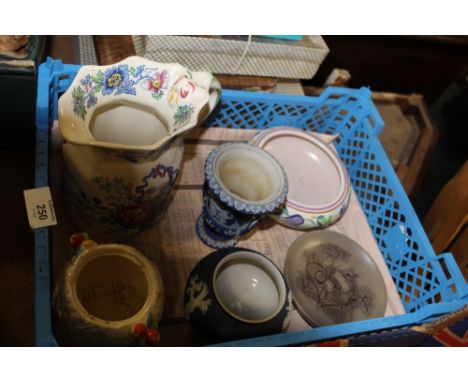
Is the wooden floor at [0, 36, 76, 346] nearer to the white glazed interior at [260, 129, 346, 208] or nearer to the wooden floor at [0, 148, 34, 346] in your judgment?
the wooden floor at [0, 148, 34, 346]

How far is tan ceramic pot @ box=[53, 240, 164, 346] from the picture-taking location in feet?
1.74

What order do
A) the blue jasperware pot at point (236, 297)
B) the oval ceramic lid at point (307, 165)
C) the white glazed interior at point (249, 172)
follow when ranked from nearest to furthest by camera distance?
the blue jasperware pot at point (236, 297)
the white glazed interior at point (249, 172)
the oval ceramic lid at point (307, 165)

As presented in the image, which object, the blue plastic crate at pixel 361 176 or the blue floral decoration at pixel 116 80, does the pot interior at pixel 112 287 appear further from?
the blue floral decoration at pixel 116 80

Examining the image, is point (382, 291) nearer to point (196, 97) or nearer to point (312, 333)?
point (312, 333)

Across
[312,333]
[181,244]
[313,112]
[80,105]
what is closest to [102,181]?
[80,105]

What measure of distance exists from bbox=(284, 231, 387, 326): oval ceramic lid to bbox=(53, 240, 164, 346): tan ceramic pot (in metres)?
0.28

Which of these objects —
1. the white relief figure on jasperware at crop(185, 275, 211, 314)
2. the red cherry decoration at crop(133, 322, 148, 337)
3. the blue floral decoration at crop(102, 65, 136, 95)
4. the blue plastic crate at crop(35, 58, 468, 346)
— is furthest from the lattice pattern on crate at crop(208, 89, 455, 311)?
the red cherry decoration at crop(133, 322, 148, 337)

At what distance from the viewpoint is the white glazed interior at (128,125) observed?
0.68 meters

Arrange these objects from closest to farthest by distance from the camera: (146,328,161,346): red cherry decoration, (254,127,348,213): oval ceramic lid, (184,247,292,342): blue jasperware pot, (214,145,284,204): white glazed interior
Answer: (146,328,161,346): red cherry decoration < (184,247,292,342): blue jasperware pot < (214,145,284,204): white glazed interior < (254,127,348,213): oval ceramic lid

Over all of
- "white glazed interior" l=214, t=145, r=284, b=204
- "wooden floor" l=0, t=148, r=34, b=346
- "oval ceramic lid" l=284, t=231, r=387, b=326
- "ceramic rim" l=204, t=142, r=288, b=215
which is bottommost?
"wooden floor" l=0, t=148, r=34, b=346

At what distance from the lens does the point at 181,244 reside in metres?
0.79

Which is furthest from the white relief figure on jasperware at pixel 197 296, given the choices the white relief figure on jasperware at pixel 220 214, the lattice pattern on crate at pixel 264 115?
the lattice pattern on crate at pixel 264 115

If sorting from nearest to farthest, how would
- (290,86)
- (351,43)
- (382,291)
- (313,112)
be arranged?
(382,291), (313,112), (290,86), (351,43)

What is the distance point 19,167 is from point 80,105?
1.14 feet
